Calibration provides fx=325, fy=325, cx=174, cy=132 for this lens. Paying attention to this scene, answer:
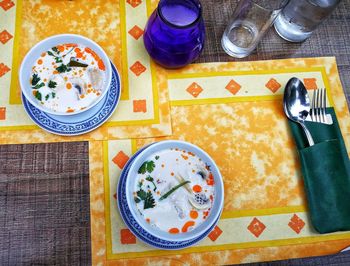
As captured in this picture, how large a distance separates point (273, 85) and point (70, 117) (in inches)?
18.5

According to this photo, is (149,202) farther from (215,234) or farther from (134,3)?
(134,3)

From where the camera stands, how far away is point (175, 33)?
658 millimetres

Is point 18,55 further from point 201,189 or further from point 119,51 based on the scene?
point 201,189

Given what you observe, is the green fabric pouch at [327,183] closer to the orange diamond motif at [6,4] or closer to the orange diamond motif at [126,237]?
the orange diamond motif at [126,237]

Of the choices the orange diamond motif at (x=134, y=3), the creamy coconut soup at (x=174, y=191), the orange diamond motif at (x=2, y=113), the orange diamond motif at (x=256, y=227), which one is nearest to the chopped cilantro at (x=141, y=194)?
the creamy coconut soup at (x=174, y=191)

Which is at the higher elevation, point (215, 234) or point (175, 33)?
point (175, 33)

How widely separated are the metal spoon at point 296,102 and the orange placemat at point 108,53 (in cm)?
27

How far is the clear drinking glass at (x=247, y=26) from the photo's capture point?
77cm

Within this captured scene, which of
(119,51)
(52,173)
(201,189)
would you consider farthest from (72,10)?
(201,189)

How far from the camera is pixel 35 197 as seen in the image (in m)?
0.65

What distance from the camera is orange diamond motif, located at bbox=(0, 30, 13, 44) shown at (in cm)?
74

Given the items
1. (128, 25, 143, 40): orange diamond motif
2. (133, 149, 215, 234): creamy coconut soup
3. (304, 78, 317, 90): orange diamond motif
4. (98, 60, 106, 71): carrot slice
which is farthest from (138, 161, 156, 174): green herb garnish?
(304, 78, 317, 90): orange diamond motif

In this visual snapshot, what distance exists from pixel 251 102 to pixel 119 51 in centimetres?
33

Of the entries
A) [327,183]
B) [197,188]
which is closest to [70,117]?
[197,188]
